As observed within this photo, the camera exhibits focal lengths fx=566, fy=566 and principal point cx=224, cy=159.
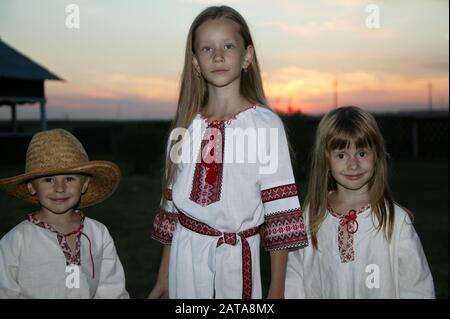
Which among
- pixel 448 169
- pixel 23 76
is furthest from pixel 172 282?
pixel 23 76

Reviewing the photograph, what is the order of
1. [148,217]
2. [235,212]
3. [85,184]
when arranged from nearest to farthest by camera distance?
1. [235,212]
2. [85,184]
3. [148,217]

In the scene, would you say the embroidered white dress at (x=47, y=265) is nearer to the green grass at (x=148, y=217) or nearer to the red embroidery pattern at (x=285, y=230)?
the red embroidery pattern at (x=285, y=230)

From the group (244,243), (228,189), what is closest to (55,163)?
(228,189)

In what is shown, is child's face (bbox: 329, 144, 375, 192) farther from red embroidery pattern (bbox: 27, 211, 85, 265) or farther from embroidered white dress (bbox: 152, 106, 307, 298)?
red embroidery pattern (bbox: 27, 211, 85, 265)

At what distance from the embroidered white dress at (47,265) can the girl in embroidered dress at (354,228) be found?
→ 3.31 feet

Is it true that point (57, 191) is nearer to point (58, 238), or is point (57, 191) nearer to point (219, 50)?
point (58, 238)

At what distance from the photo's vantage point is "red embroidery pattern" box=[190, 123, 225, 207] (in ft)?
8.39

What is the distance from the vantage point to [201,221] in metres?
2.58

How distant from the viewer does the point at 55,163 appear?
2697mm

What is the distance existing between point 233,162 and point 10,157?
1968cm

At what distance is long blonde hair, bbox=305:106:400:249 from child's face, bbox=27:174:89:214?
121cm

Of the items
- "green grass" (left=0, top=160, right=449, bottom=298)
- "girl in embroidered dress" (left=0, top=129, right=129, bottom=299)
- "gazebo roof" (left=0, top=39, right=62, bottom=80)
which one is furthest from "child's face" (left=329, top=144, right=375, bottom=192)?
"gazebo roof" (left=0, top=39, right=62, bottom=80)

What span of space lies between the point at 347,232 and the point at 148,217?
6.68 metres
